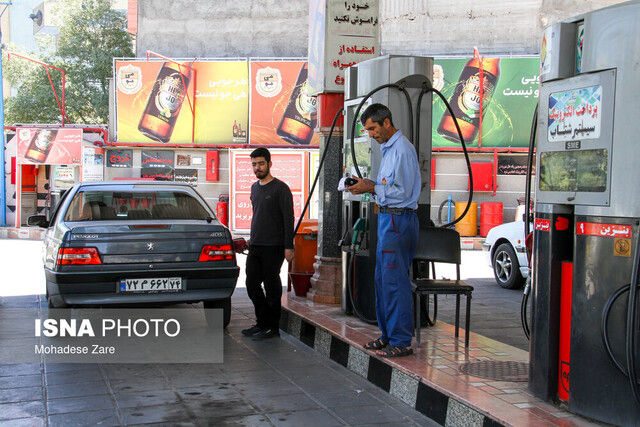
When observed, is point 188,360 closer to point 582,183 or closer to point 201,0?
point 582,183

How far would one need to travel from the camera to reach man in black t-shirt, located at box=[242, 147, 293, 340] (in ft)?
23.5

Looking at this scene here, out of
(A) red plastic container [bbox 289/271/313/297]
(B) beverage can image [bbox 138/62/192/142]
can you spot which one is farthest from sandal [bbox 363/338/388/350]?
(B) beverage can image [bbox 138/62/192/142]

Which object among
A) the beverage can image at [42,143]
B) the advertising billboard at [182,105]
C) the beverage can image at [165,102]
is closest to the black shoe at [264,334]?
the advertising billboard at [182,105]

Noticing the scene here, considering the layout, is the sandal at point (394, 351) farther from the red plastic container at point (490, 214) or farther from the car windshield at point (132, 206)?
the red plastic container at point (490, 214)

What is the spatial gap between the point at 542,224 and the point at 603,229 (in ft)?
1.59

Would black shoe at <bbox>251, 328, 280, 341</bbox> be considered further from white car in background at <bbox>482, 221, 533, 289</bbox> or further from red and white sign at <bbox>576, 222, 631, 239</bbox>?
white car in background at <bbox>482, 221, 533, 289</bbox>

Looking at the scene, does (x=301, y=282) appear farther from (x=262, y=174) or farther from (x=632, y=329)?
(x=632, y=329)

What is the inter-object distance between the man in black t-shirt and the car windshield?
0.68 metres

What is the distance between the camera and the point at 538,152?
15.1 feet

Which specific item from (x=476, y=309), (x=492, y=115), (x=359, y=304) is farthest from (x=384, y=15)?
(x=359, y=304)

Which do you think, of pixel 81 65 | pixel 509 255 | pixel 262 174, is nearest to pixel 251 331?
pixel 262 174

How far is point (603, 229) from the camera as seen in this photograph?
4.09 metres

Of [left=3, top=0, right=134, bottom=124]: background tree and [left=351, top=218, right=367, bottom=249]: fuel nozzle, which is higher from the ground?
[left=3, top=0, right=134, bottom=124]: background tree

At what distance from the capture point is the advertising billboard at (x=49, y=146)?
24344 mm
